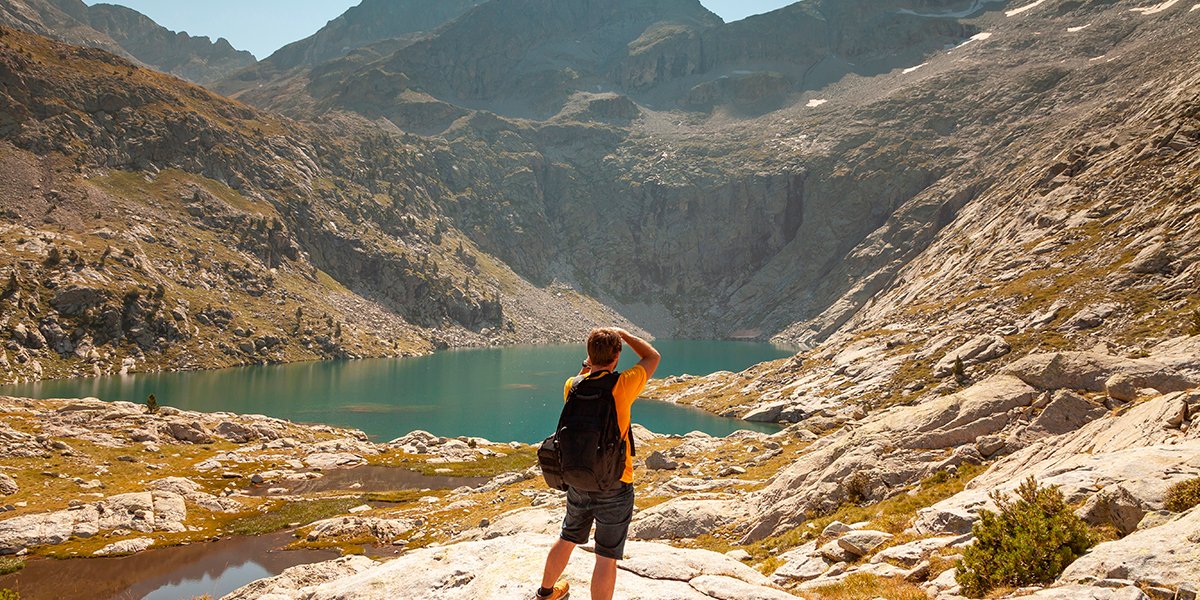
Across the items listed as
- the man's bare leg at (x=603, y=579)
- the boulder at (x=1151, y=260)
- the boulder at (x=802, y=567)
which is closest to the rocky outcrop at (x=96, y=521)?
the boulder at (x=802, y=567)

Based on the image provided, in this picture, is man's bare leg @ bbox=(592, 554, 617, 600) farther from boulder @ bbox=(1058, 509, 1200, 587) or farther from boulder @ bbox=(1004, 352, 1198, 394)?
boulder @ bbox=(1004, 352, 1198, 394)

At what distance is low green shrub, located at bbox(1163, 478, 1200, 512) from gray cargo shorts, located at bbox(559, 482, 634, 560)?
30.6 ft

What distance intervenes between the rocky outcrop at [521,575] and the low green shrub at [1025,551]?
3.14 m

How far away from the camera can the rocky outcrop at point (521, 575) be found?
984 cm

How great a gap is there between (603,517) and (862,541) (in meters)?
9.83

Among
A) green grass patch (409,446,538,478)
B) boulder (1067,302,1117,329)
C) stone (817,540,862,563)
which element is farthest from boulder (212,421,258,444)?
boulder (1067,302,1117,329)

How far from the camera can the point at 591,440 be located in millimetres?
7602

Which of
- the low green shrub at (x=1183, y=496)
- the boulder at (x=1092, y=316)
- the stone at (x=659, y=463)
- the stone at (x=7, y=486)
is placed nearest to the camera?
the low green shrub at (x=1183, y=496)

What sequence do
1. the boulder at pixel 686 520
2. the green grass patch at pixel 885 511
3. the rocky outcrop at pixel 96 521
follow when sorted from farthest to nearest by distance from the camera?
the rocky outcrop at pixel 96 521, the boulder at pixel 686 520, the green grass patch at pixel 885 511

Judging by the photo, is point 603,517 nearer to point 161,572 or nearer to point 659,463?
point 161,572

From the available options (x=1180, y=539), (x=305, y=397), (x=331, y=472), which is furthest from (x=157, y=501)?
(x=305, y=397)

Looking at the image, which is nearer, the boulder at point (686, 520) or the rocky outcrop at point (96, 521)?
the boulder at point (686, 520)

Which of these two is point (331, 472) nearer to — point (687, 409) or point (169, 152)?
point (687, 409)

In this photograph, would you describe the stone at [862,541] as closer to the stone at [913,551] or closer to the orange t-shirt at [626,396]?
the stone at [913,551]
